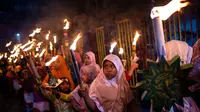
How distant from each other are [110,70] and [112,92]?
31 cm

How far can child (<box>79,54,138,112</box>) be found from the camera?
3621 millimetres

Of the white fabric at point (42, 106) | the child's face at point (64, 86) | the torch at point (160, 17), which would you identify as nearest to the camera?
the torch at point (160, 17)

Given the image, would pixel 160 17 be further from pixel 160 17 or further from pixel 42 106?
pixel 42 106

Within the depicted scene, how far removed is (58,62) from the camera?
17.6ft

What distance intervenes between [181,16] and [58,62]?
8.40ft

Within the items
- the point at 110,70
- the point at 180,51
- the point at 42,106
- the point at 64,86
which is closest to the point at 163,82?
the point at 180,51

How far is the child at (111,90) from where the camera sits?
11.9 feet

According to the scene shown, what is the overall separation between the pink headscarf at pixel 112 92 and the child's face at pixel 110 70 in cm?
4

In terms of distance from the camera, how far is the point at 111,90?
370 cm

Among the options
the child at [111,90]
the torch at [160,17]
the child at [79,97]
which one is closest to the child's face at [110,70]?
the child at [111,90]

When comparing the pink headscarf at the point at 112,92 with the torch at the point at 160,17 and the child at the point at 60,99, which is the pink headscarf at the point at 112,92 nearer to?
the child at the point at 60,99

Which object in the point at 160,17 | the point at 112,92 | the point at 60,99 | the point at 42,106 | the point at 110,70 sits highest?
the point at 160,17

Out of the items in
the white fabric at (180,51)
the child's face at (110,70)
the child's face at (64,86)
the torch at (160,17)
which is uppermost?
the torch at (160,17)

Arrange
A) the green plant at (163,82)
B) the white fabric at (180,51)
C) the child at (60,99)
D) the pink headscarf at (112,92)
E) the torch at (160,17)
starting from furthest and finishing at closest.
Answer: the child at (60,99)
the pink headscarf at (112,92)
the white fabric at (180,51)
the green plant at (163,82)
the torch at (160,17)
